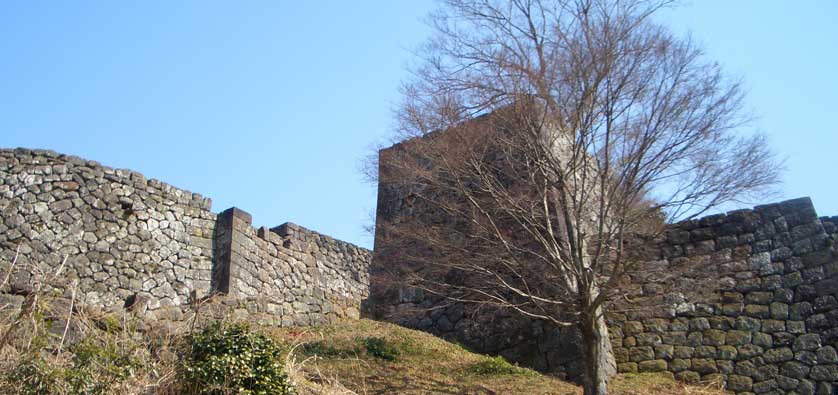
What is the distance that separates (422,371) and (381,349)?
79 cm

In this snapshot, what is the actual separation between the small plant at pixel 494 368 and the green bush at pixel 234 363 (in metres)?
3.40

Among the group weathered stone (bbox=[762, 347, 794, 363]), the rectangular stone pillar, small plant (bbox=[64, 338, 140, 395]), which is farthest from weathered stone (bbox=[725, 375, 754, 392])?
the rectangular stone pillar

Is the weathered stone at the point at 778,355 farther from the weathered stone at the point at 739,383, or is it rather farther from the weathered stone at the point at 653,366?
the weathered stone at the point at 653,366

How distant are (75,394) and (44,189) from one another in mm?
6692

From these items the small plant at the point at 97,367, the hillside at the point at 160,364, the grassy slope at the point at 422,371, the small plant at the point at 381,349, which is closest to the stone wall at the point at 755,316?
the grassy slope at the point at 422,371

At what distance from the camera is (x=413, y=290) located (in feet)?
43.9

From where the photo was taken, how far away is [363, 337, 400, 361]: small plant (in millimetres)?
10891

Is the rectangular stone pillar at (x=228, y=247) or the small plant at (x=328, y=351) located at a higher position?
the rectangular stone pillar at (x=228, y=247)

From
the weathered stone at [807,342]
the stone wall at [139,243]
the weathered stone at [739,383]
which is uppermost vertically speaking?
the stone wall at [139,243]

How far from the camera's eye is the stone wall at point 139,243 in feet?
40.6

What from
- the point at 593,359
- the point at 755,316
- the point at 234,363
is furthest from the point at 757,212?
the point at 234,363

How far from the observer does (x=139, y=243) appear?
13.4m

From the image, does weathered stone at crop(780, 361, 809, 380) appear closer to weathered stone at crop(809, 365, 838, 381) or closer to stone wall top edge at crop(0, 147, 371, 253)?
Result: weathered stone at crop(809, 365, 838, 381)

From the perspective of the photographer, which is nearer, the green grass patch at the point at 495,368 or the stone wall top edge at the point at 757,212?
the green grass patch at the point at 495,368
